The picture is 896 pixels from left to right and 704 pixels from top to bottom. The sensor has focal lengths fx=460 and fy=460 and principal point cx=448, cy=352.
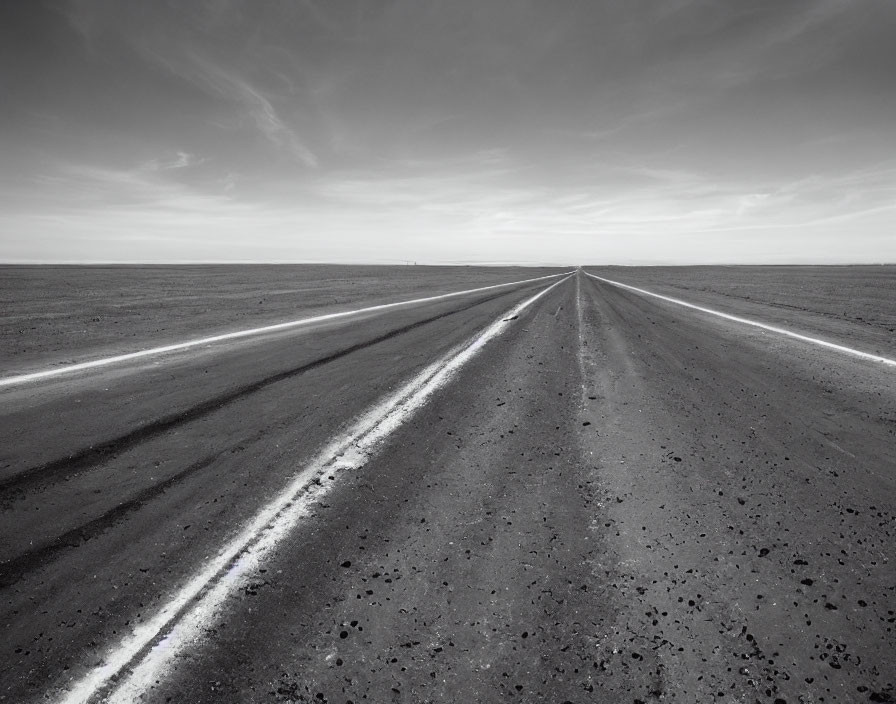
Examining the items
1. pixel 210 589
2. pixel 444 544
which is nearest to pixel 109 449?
pixel 210 589

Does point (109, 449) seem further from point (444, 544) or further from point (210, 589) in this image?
point (444, 544)

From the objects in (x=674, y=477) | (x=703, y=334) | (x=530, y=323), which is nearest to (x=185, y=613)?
(x=674, y=477)

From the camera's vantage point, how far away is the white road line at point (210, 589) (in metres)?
1.60

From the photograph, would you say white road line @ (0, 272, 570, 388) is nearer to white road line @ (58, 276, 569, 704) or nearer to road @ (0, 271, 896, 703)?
road @ (0, 271, 896, 703)

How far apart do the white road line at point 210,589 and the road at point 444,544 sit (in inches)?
0.4

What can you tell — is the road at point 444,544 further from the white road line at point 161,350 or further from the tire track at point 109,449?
the white road line at point 161,350

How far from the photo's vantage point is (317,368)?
19.0 ft

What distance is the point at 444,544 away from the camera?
7.82 ft

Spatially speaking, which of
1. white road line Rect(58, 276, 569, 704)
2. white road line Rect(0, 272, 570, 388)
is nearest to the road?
white road line Rect(58, 276, 569, 704)

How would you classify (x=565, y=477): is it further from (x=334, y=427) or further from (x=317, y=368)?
(x=317, y=368)

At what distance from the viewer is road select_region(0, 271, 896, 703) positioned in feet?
5.54

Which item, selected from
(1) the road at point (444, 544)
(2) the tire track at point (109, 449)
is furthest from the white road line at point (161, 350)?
(2) the tire track at point (109, 449)

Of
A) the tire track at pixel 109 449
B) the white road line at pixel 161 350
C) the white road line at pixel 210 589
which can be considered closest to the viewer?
the white road line at pixel 210 589

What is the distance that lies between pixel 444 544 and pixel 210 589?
109 cm
